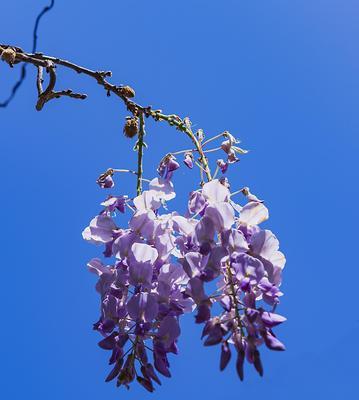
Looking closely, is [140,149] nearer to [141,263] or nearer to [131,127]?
[131,127]

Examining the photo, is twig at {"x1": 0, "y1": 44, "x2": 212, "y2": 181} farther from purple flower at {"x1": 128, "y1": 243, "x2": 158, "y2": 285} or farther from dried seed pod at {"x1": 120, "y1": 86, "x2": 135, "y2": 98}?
purple flower at {"x1": 128, "y1": 243, "x2": 158, "y2": 285}

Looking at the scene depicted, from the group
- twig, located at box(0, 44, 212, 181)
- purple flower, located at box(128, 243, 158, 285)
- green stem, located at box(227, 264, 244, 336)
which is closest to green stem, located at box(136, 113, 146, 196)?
twig, located at box(0, 44, 212, 181)

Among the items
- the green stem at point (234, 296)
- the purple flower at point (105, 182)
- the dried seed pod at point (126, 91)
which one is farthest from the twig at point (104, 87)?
the green stem at point (234, 296)

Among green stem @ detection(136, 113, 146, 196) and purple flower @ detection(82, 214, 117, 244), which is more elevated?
green stem @ detection(136, 113, 146, 196)

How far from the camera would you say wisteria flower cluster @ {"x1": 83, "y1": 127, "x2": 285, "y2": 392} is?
1.32 metres

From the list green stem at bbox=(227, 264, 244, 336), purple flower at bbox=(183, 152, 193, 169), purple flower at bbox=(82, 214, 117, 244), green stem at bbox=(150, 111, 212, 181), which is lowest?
green stem at bbox=(227, 264, 244, 336)

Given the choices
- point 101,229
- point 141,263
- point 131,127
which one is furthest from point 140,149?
point 141,263

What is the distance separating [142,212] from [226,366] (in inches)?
16.6

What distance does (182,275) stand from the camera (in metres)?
1.48

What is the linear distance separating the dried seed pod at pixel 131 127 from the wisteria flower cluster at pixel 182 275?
19 cm

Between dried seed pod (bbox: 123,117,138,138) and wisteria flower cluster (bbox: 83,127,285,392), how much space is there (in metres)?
0.19

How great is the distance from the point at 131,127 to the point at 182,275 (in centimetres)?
46

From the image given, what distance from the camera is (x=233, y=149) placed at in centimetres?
175

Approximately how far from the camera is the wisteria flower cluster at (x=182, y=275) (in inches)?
51.9
